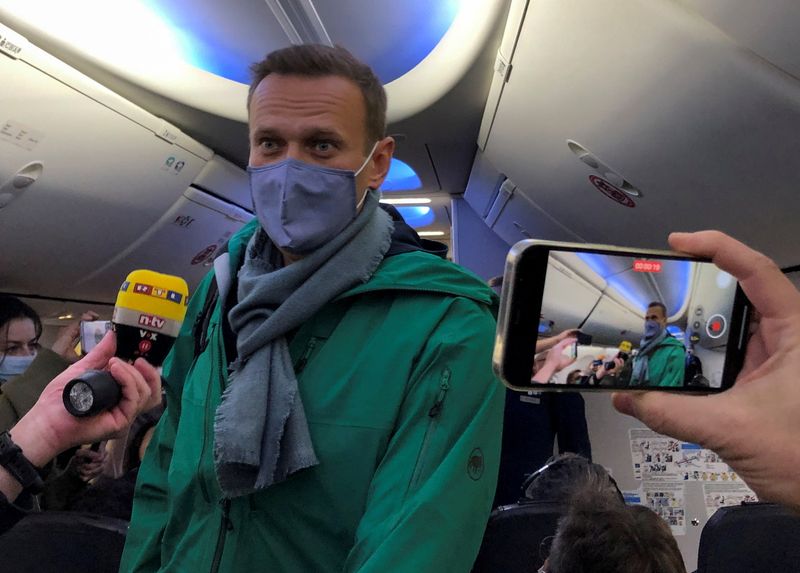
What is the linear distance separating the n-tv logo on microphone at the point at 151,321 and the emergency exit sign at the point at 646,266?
1.13 meters

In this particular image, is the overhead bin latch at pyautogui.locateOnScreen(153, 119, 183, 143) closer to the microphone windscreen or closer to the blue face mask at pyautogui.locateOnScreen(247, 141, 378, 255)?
the microphone windscreen

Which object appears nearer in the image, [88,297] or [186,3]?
[186,3]

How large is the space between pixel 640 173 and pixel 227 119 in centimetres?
269

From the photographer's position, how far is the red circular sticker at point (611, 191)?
2842 millimetres

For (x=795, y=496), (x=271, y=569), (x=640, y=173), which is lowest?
(x=271, y=569)

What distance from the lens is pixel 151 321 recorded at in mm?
1462

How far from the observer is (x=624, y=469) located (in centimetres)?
423

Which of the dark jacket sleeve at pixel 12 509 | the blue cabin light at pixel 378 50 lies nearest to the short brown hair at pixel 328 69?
the dark jacket sleeve at pixel 12 509

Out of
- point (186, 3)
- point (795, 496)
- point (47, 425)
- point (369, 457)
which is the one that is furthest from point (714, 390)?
point (186, 3)

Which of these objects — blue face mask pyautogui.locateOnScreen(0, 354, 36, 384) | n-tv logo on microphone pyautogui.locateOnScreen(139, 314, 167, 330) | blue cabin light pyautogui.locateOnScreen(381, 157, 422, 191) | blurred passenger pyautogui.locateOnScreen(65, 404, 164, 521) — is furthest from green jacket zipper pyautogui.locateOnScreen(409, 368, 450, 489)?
blue cabin light pyautogui.locateOnScreen(381, 157, 422, 191)

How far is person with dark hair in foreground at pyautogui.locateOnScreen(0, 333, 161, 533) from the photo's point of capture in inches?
47.6

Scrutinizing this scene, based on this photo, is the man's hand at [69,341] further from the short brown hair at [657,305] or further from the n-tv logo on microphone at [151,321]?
the short brown hair at [657,305]

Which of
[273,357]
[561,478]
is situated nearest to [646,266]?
[273,357]

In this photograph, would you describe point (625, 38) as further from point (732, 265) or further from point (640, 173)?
point (732, 265)
